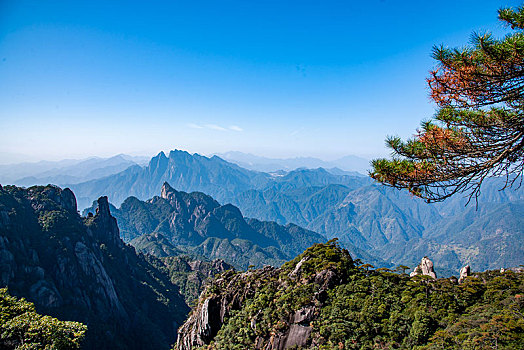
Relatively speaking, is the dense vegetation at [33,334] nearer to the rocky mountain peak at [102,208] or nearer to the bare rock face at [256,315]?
the bare rock face at [256,315]

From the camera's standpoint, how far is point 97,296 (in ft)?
256

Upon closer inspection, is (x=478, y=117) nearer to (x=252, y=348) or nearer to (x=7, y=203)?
(x=252, y=348)

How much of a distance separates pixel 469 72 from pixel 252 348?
2376 centimetres

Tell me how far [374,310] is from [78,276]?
89902 mm

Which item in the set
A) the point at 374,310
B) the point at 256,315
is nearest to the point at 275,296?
the point at 256,315

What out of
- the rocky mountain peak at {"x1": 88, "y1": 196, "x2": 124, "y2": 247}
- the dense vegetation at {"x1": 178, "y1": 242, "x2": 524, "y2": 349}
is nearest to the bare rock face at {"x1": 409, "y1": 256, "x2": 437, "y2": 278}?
the dense vegetation at {"x1": 178, "y1": 242, "x2": 524, "y2": 349}

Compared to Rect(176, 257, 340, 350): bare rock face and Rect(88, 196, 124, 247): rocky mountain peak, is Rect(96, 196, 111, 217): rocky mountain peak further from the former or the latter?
Rect(176, 257, 340, 350): bare rock face

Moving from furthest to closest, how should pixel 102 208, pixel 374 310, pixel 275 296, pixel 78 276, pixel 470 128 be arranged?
pixel 102 208
pixel 78 276
pixel 275 296
pixel 374 310
pixel 470 128

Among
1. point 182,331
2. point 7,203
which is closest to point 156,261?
point 7,203

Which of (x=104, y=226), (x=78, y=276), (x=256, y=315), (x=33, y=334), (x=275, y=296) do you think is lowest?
(x=78, y=276)

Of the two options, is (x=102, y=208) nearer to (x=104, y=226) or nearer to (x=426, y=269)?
(x=104, y=226)

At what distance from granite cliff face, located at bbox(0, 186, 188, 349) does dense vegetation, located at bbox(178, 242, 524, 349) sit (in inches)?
2313

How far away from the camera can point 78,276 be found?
78.4 m

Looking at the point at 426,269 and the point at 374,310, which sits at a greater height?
the point at 426,269
